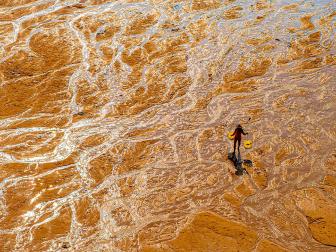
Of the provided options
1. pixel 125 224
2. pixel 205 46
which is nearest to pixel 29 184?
pixel 125 224

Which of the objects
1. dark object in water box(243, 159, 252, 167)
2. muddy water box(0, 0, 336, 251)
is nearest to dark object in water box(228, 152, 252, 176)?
dark object in water box(243, 159, 252, 167)

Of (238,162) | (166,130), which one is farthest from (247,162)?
(166,130)

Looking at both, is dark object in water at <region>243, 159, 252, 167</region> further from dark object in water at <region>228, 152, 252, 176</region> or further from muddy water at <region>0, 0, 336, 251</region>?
muddy water at <region>0, 0, 336, 251</region>

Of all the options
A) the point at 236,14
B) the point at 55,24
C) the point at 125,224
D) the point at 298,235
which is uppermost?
the point at 55,24

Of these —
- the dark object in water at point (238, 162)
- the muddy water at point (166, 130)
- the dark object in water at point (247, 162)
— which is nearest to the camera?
the muddy water at point (166, 130)

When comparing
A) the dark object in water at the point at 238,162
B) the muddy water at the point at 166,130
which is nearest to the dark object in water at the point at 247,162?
the dark object in water at the point at 238,162

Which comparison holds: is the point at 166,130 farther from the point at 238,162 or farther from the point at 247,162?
the point at 247,162

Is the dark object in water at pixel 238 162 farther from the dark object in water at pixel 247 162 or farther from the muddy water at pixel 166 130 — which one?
the muddy water at pixel 166 130

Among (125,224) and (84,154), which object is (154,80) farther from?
(125,224)
